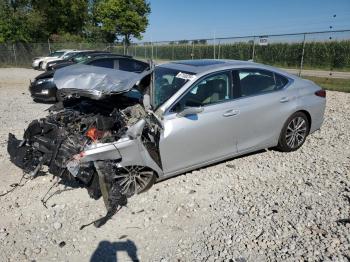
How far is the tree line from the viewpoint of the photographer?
34.3 m

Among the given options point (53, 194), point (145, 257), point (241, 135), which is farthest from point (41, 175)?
point (241, 135)

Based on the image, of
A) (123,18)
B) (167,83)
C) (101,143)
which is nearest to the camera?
(101,143)

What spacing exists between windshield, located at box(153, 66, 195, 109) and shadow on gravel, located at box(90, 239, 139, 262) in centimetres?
183

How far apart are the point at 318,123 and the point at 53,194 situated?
4.76 metres

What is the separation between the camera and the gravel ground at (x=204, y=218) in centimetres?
354

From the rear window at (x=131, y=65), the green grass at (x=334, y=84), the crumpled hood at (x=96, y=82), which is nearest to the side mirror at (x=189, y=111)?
the crumpled hood at (x=96, y=82)

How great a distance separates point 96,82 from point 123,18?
3975cm

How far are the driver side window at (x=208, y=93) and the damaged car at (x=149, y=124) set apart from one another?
1cm

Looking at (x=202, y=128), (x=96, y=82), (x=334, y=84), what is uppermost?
(x=96, y=82)

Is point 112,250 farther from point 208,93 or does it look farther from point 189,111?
point 208,93

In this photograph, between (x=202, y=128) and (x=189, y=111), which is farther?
(x=202, y=128)

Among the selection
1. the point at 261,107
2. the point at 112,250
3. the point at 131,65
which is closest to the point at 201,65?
the point at 261,107

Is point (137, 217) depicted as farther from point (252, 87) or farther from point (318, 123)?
point (318, 123)

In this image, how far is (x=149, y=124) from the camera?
4.35 meters
